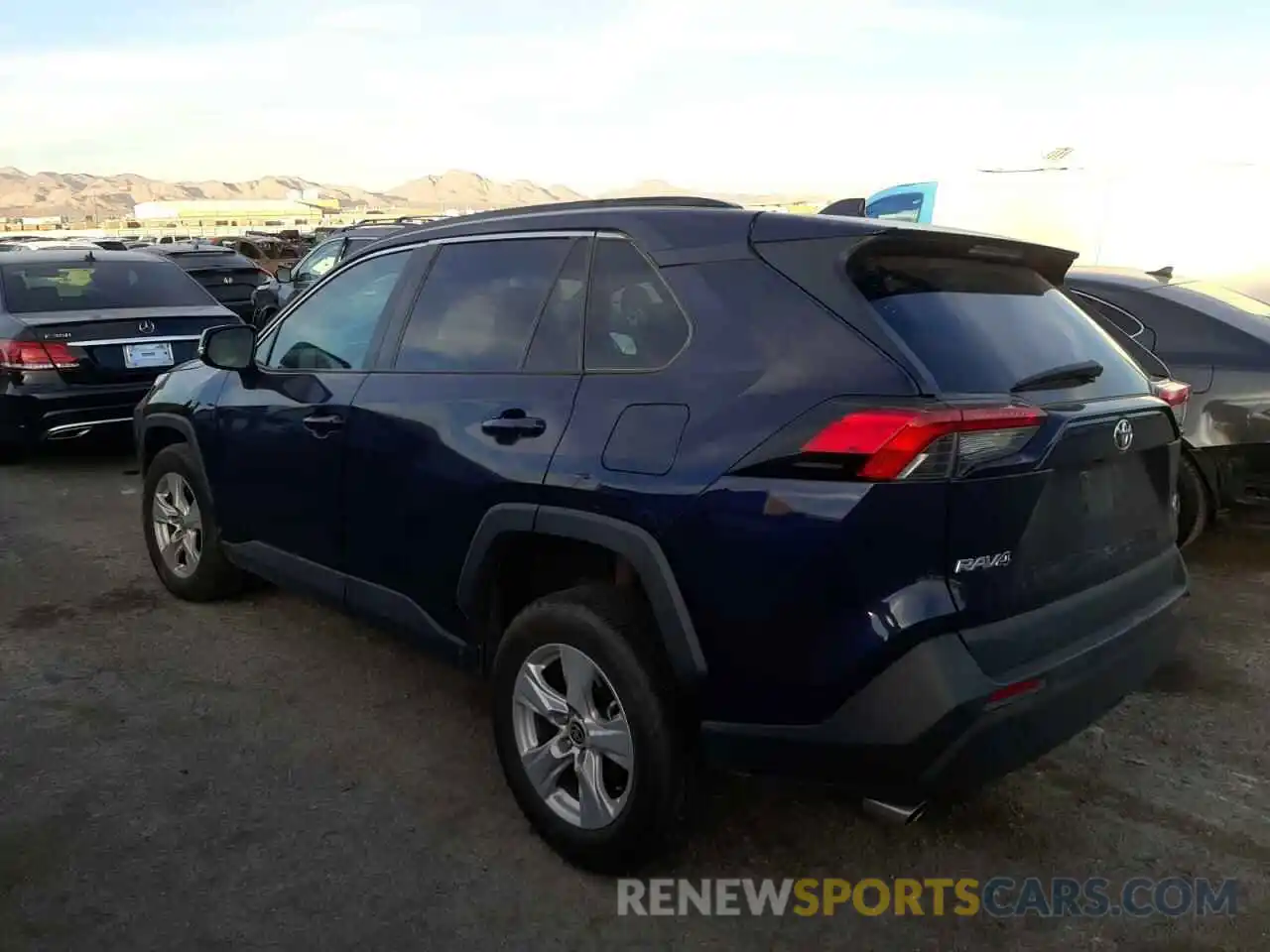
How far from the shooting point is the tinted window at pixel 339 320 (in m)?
3.84

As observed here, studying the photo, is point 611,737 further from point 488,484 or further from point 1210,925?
point 1210,925

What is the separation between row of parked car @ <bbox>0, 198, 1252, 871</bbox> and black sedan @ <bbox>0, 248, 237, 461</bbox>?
4424 mm

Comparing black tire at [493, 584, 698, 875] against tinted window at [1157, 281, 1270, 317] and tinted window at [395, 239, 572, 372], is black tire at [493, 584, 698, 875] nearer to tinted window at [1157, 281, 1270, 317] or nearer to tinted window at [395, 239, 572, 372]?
tinted window at [395, 239, 572, 372]

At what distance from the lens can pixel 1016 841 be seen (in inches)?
121

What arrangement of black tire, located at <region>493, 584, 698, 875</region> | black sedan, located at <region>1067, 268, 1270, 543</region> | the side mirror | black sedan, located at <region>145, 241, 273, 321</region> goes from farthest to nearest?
black sedan, located at <region>145, 241, 273, 321</region>
black sedan, located at <region>1067, 268, 1270, 543</region>
the side mirror
black tire, located at <region>493, 584, 698, 875</region>

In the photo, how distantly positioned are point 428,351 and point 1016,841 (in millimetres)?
2374

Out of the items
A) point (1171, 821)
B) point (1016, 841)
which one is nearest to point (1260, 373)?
point (1171, 821)

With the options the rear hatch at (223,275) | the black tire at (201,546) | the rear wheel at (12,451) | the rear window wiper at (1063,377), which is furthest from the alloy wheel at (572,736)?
the rear hatch at (223,275)

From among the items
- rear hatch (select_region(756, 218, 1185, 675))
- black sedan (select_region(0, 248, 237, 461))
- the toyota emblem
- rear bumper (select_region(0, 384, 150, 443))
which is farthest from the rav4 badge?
rear bumper (select_region(0, 384, 150, 443))

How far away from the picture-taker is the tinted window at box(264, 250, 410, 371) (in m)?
3.84

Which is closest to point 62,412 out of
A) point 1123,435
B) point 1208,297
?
point 1123,435

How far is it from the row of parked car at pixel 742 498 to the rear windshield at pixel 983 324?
0.4 inches

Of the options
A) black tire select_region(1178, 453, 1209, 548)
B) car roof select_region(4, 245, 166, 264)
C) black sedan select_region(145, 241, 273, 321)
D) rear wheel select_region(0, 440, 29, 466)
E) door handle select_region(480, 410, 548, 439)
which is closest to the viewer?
door handle select_region(480, 410, 548, 439)

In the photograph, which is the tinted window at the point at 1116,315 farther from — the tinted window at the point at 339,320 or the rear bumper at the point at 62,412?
the rear bumper at the point at 62,412
